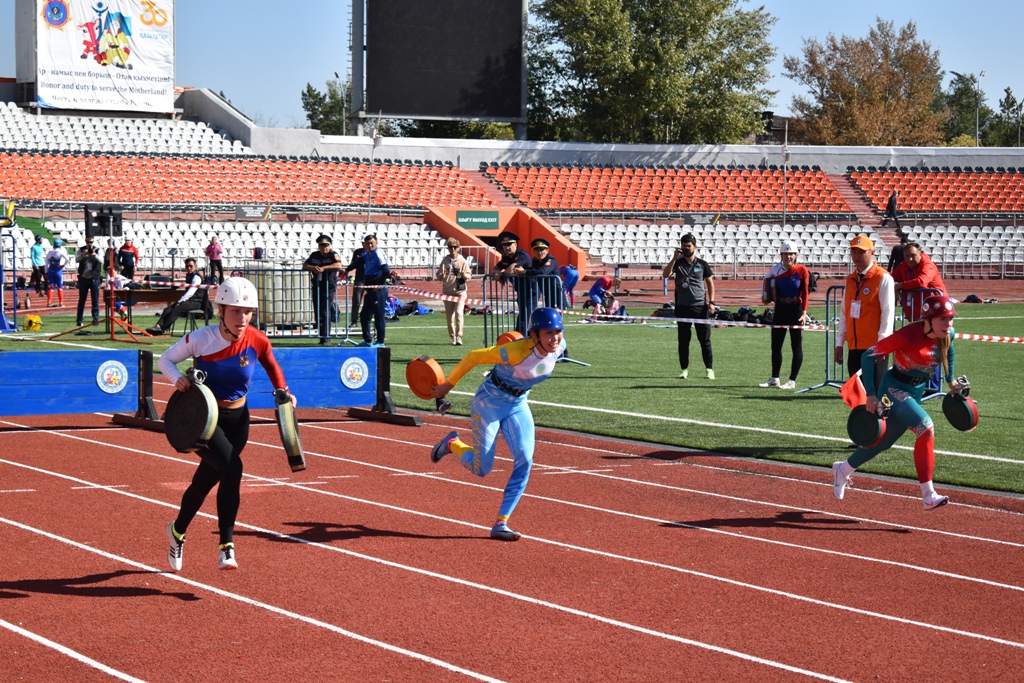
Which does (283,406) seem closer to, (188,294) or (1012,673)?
(1012,673)

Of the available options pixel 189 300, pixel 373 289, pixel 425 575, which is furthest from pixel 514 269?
pixel 425 575

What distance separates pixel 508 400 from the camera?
8.42 meters

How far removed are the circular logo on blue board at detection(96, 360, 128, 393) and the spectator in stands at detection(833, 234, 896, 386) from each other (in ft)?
24.8

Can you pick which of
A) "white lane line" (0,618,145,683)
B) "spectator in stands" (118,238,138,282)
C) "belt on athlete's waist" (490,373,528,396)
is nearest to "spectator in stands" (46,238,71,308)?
"spectator in stands" (118,238,138,282)

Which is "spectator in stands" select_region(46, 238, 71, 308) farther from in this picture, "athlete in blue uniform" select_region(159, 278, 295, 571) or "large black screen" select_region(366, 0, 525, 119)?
"athlete in blue uniform" select_region(159, 278, 295, 571)

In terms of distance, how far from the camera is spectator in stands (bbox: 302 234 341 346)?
21875mm

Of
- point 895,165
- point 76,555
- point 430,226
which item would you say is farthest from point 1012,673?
point 895,165

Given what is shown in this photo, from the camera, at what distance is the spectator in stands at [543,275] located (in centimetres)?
1788

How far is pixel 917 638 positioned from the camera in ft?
21.2

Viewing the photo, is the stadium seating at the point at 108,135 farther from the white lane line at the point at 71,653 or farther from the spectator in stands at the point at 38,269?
the white lane line at the point at 71,653

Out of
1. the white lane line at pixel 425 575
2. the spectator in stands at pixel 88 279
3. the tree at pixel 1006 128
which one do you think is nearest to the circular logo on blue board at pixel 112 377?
the white lane line at pixel 425 575

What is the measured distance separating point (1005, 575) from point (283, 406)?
4.52 metres

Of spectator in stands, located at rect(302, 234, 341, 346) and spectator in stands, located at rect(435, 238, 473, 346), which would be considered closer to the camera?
spectator in stands, located at rect(302, 234, 341, 346)

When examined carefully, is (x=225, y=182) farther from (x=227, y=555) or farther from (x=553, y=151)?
(x=227, y=555)
